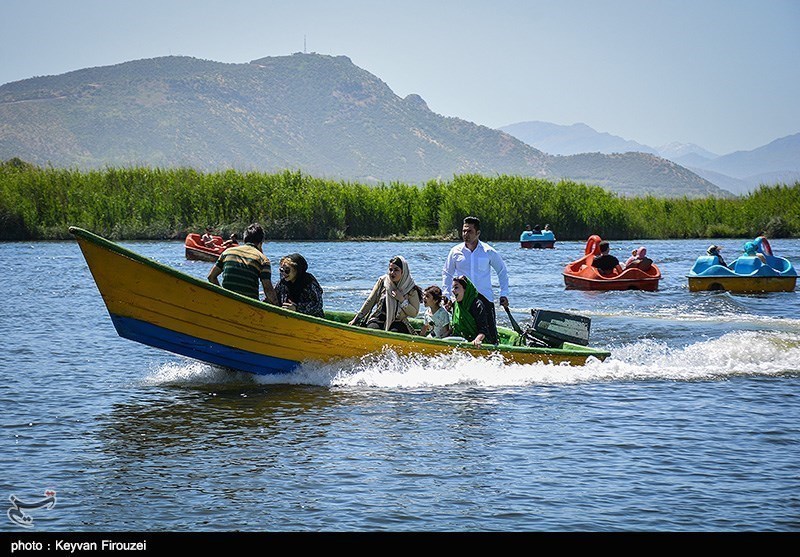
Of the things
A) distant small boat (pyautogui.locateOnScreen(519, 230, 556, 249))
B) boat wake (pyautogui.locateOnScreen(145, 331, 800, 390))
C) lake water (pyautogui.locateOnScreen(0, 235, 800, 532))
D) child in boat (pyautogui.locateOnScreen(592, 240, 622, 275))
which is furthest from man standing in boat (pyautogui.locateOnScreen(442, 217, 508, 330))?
distant small boat (pyautogui.locateOnScreen(519, 230, 556, 249))

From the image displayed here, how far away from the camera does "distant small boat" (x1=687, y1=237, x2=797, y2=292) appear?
80.7 ft

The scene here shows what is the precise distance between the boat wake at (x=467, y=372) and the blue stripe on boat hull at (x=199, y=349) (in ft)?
0.65

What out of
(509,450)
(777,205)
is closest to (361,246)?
(777,205)

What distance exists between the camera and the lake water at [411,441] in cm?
782

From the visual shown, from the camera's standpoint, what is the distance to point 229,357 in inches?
496

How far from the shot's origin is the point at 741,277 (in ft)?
80.8

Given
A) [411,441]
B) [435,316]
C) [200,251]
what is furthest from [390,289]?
[200,251]

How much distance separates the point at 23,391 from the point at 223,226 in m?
40.7

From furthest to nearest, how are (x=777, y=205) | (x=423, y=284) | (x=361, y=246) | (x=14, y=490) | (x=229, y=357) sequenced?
(x=777, y=205) → (x=361, y=246) → (x=423, y=284) → (x=229, y=357) → (x=14, y=490)

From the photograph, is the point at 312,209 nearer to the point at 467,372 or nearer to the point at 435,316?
the point at 435,316

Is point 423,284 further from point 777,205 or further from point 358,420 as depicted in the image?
point 777,205

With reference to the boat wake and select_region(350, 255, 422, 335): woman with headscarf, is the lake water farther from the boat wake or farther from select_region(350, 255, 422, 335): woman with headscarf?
select_region(350, 255, 422, 335): woman with headscarf
